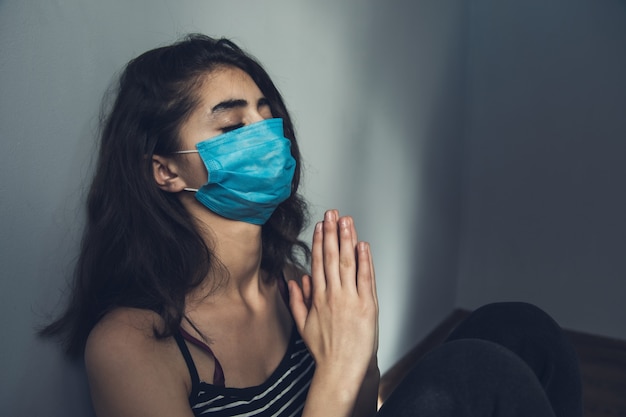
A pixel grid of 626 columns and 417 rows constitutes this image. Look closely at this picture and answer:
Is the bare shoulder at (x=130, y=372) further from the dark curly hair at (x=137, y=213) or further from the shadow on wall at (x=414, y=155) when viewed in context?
the shadow on wall at (x=414, y=155)

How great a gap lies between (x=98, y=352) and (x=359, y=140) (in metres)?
1.15

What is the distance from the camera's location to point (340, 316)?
2.85 feet

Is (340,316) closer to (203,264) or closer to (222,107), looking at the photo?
(203,264)

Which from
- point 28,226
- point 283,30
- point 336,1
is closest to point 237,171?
point 28,226

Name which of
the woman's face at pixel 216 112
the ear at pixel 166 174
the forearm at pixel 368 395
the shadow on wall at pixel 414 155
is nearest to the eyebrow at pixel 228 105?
the woman's face at pixel 216 112

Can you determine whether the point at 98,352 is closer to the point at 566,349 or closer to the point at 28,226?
the point at 28,226

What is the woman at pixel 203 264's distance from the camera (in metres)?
0.81

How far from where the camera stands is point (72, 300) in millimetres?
894

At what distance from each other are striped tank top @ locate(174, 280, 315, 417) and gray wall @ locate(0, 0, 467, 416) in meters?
0.23

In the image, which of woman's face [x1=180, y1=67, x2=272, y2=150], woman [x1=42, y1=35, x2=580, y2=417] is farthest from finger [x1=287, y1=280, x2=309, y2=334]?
woman's face [x1=180, y1=67, x2=272, y2=150]

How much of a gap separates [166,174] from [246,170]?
5.6 inches

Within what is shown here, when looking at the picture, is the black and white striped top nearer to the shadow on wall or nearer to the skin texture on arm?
the skin texture on arm

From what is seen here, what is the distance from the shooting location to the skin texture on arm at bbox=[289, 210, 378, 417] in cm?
85

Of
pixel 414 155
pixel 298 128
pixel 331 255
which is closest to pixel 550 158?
pixel 414 155
